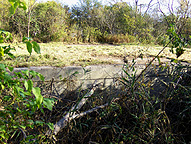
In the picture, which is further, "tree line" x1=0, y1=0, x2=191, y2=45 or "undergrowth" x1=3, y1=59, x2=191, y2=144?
"tree line" x1=0, y1=0, x2=191, y2=45

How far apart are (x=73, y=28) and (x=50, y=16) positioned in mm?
1437

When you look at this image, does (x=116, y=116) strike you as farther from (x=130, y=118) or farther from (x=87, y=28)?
(x=87, y=28)

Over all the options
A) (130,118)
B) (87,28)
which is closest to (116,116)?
(130,118)

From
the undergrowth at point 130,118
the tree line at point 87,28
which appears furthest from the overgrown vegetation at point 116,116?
the tree line at point 87,28

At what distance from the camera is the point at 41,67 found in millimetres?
2963

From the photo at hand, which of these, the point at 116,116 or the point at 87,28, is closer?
the point at 116,116

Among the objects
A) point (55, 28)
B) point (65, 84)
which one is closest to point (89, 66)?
point (65, 84)

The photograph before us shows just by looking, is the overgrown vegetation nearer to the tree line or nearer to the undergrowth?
the undergrowth

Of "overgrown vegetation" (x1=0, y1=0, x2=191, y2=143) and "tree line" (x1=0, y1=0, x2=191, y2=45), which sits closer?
"overgrown vegetation" (x1=0, y1=0, x2=191, y2=143)

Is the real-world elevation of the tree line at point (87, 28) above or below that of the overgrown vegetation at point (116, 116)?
above

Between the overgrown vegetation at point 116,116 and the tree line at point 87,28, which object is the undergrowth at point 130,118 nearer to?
the overgrown vegetation at point 116,116

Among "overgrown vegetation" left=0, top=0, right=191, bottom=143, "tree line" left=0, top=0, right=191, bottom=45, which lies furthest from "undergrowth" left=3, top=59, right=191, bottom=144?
"tree line" left=0, top=0, right=191, bottom=45

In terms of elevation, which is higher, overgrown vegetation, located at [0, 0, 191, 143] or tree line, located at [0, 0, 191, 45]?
tree line, located at [0, 0, 191, 45]

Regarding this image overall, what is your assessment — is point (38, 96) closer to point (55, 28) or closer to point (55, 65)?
point (55, 65)
